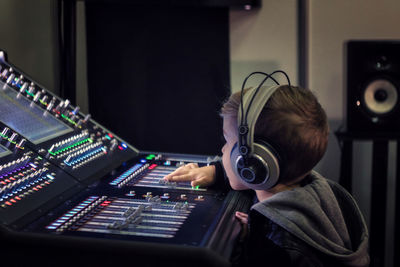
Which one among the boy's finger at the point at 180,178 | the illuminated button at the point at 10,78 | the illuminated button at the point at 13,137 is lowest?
the boy's finger at the point at 180,178

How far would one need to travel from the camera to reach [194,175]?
1.33 m

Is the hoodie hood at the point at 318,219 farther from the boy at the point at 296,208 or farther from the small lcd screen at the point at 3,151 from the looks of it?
the small lcd screen at the point at 3,151

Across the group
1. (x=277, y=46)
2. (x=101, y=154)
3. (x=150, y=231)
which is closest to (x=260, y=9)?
(x=277, y=46)

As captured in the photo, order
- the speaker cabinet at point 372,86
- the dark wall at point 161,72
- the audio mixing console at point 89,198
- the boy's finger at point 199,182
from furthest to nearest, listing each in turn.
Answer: the dark wall at point 161,72
the speaker cabinet at point 372,86
the boy's finger at point 199,182
the audio mixing console at point 89,198

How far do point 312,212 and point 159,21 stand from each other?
5.16 feet

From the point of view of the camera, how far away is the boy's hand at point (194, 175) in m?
1.29

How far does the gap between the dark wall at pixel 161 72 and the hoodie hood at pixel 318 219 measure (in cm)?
134

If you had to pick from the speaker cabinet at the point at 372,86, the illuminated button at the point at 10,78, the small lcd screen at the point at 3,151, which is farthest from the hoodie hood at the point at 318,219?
the speaker cabinet at the point at 372,86

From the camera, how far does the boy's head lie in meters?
1.07

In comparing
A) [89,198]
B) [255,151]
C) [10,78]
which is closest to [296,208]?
[255,151]

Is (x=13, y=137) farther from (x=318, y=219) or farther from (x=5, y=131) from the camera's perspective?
(x=318, y=219)

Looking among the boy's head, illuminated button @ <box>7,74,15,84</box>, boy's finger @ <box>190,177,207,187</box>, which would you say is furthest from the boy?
illuminated button @ <box>7,74,15,84</box>

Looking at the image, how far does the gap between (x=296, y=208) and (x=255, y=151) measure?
15 cm

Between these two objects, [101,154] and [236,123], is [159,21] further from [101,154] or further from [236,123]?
[236,123]
